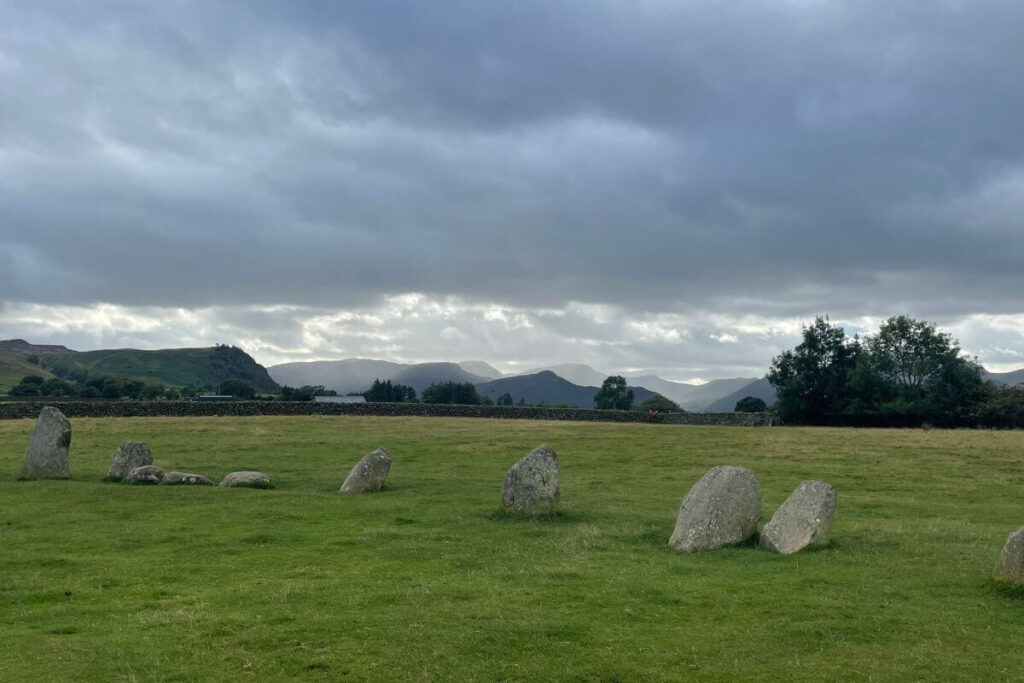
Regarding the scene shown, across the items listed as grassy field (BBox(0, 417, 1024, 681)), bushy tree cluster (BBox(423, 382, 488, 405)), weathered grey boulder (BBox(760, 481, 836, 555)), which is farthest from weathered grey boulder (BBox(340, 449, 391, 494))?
bushy tree cluster (BBox(423, 382, 488, 405))

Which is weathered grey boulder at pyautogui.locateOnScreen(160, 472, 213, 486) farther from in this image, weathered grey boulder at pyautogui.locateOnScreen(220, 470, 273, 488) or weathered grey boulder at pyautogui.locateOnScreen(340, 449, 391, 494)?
weathered grey boulder at pyautogui.locateOnScreen(340, 449, 391, 494)

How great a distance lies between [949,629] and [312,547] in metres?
12.4

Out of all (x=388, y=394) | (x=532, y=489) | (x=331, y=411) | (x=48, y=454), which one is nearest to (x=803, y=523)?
(x=532, y=489)

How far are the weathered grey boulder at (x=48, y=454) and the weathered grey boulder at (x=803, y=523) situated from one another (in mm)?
25961

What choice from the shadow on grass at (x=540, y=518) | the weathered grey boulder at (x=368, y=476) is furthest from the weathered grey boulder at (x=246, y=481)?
the shadow on grass at (x=540, y=518)

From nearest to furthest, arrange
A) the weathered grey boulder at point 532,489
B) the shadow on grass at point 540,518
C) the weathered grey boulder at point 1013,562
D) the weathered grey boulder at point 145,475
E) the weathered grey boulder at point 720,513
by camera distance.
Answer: the weathered grey boulder at point 1013,562 → the weathered grey boulder at point 720,513 → the shadow on grass at point 540,518 → the weathered grey boulder at point 532,489 → the weathered grey boulder at point 145,475

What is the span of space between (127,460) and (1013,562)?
93.7 feet

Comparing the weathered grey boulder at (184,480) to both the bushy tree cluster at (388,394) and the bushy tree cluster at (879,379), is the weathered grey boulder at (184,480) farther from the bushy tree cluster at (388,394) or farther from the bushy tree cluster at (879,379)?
the bushy tree cluster at (388,394)

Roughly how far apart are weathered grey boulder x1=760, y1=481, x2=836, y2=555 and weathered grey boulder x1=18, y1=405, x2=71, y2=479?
25961 mm

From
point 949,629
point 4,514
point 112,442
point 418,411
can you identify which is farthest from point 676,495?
point 418,411

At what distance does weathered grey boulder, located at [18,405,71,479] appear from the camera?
30.9 metres

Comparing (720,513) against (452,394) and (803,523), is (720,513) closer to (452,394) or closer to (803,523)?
(803,523)

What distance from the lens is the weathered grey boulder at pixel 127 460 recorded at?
30969 millimetres

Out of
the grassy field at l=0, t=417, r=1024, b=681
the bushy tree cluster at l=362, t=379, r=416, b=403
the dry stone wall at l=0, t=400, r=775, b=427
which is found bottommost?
the grassy field at l=0, t=417, r=1024, b=681
